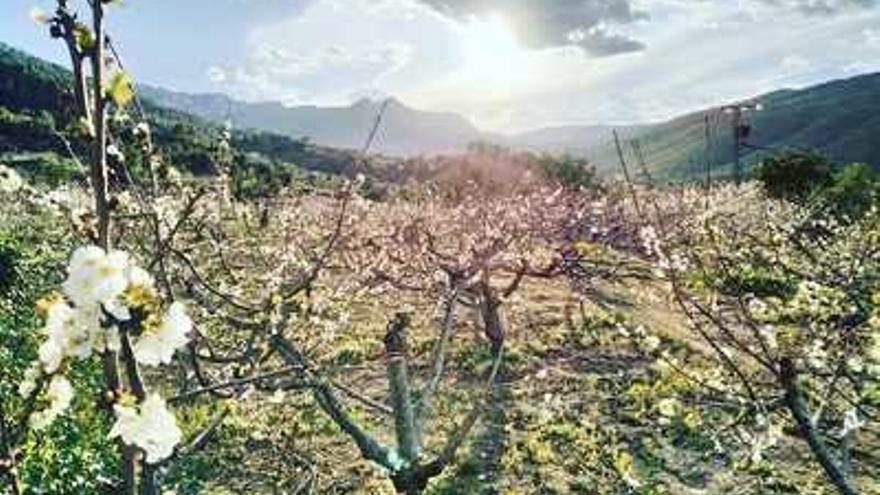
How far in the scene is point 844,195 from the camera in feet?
170

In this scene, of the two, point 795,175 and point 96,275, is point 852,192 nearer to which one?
point 795,175

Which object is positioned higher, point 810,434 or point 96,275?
point 96,275

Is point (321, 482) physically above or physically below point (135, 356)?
below

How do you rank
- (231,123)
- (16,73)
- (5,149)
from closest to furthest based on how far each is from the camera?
(231,123) < (5,149) < (16,73)

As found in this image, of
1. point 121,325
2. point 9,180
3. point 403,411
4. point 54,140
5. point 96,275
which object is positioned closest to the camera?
point 96,275

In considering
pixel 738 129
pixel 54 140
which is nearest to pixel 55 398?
pixel 738 129

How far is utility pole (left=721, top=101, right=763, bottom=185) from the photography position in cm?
551

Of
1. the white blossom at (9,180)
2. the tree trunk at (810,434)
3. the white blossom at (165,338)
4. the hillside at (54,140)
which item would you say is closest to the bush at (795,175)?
the hillside at (54,140)

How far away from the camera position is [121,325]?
3.73m

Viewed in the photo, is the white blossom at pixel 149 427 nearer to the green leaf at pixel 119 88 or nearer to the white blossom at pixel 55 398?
the white blossom at pixel 55 398

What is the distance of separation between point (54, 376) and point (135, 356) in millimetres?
515

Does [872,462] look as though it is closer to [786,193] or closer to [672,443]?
[672,443]

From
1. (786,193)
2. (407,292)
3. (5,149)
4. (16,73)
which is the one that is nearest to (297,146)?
(16,73)

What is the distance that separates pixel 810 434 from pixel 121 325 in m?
4.23
